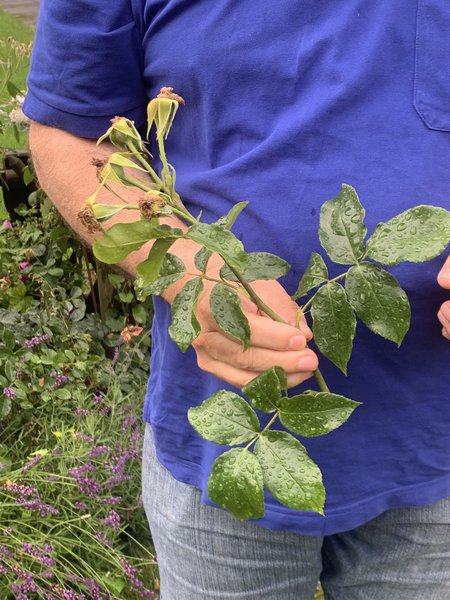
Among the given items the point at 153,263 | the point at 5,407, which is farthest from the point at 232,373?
Result: the point at 5,407

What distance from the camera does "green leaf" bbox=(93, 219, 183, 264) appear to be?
542 millimetres

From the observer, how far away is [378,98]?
888mm

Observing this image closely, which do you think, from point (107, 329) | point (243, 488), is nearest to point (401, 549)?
point (243, 488)

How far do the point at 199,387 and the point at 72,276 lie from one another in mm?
→ 1594

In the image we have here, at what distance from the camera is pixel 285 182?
2.97 ft

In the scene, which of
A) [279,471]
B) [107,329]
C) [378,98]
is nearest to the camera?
[279,471]

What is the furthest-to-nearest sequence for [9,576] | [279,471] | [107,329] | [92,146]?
[107,329] < [9,576] < [92,146] < [279,471]

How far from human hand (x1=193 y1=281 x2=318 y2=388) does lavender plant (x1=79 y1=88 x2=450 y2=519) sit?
4 centimetres

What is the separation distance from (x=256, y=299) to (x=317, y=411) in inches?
5.0

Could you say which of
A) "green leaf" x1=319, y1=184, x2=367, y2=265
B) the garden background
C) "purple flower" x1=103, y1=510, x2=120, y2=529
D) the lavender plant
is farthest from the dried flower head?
"purple flower" x1=103, y1=510, x2=120, y2=529

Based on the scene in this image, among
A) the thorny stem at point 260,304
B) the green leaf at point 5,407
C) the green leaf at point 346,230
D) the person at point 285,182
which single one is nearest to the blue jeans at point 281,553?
the person at point 285,182

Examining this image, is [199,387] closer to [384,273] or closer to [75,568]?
[384,273]

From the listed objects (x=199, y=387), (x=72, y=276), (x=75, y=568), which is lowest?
(x=75, y=568)

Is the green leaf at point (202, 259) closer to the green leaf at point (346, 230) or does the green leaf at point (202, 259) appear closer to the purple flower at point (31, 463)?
the green leaf at point (346, 230)
